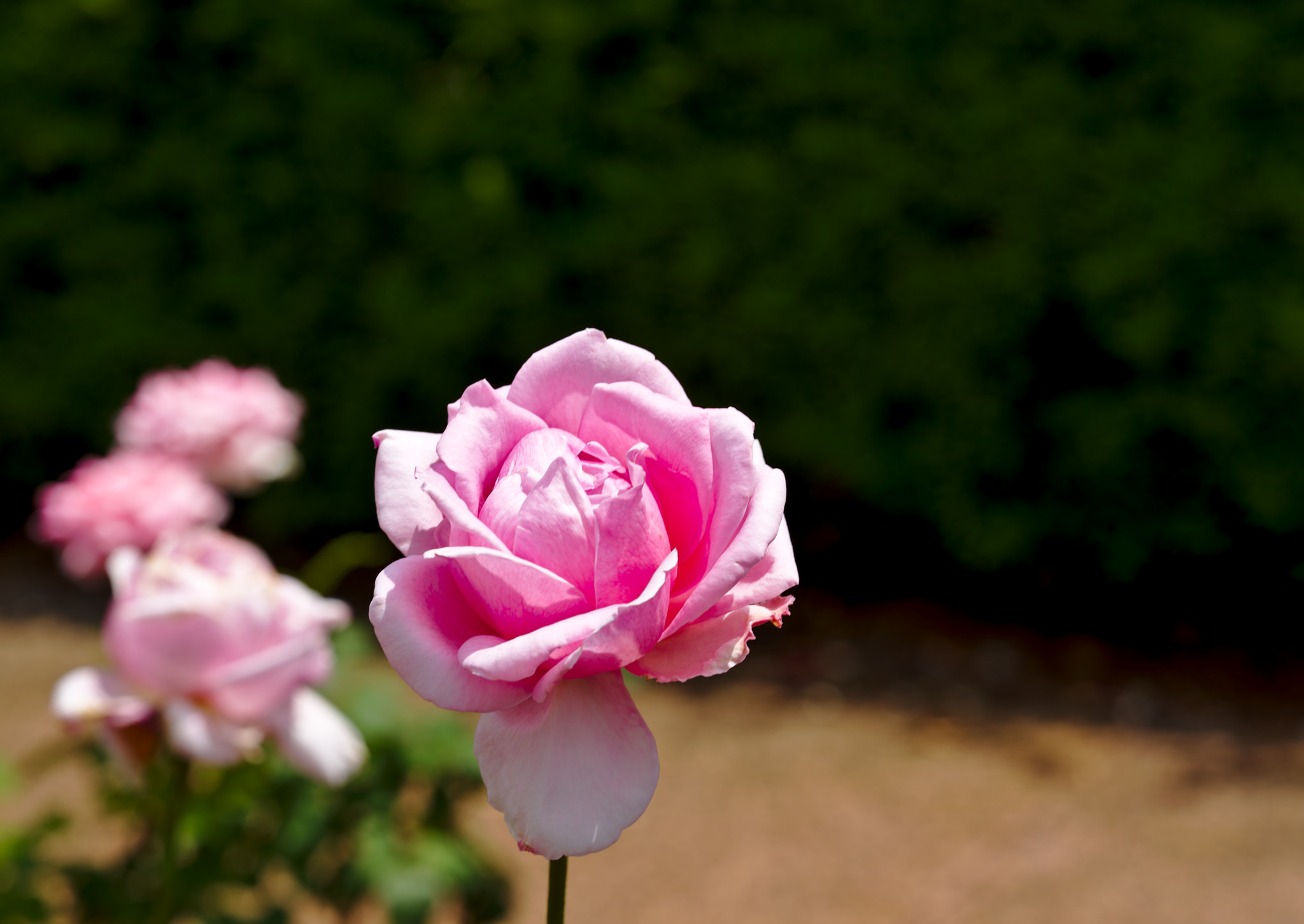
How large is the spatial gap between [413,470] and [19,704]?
4026mm

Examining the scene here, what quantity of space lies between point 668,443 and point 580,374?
60 mm

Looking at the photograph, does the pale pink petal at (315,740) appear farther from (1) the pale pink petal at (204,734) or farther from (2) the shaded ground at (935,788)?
(2) the shaded ground at (935,788)

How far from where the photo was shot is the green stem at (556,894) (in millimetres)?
464

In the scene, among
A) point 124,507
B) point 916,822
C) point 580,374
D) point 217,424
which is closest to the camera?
point 580,374

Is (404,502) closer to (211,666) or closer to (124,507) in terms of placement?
(211,666)

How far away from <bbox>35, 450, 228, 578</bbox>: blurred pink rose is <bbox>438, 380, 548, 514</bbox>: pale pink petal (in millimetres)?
1277

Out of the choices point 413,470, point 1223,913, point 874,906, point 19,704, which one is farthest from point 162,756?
point 19,704

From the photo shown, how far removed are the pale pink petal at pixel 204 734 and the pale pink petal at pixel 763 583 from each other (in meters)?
0.71

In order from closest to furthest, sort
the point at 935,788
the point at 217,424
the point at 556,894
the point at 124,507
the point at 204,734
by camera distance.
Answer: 1. the point at 556,894
2. the point at 204,734
3. the point at 124,507
4. the point at 217,424
5. the point at 935,788

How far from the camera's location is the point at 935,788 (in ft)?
11.5

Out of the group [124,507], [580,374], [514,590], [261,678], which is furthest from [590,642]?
[124,507]

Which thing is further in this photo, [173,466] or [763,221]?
[763,221]

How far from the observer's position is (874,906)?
9.86ft

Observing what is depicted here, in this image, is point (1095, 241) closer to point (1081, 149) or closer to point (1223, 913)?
point (1081, 149)
